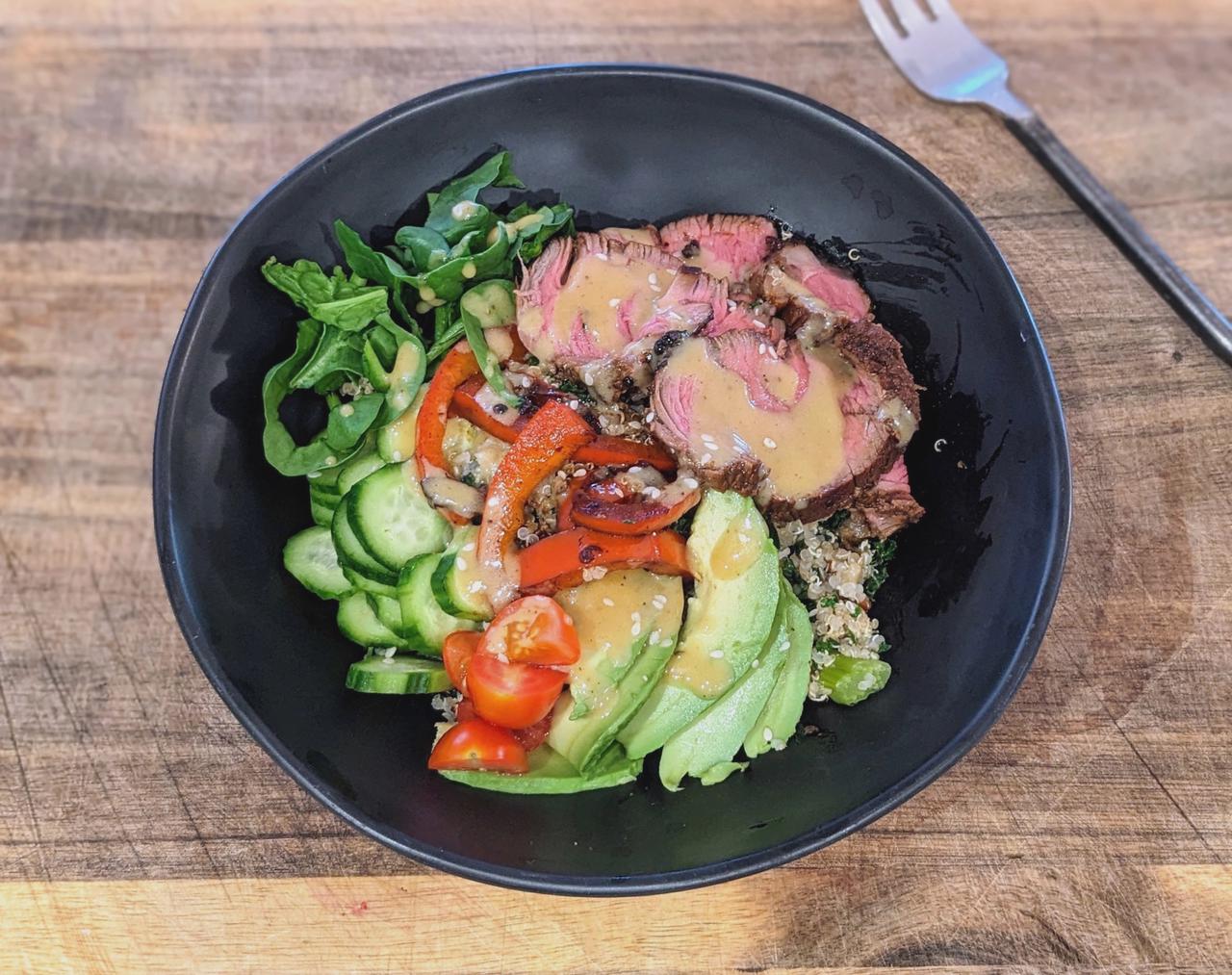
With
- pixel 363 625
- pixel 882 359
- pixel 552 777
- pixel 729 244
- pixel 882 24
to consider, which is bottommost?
pixel 552 777

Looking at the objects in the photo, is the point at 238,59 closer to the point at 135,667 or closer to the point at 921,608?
the point at 135,667

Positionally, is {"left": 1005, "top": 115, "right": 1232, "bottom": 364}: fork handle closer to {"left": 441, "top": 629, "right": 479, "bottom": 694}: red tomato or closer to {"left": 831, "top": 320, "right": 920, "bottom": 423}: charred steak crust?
{"left": 831, "top": 320, "right": 920, "bottom": 423}: charred steak crust

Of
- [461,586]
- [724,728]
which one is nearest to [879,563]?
[724,728]

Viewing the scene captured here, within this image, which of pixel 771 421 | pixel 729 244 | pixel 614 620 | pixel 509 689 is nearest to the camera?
pixel 509 689

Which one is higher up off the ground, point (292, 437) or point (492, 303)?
point (492, 303)

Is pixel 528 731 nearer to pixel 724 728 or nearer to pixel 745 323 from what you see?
pixel 724 728

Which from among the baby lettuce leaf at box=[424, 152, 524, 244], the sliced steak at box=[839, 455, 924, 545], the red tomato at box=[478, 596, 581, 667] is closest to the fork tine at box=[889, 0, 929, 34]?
the baby lettuce leaf at box=[424, 152, 524, 244]
